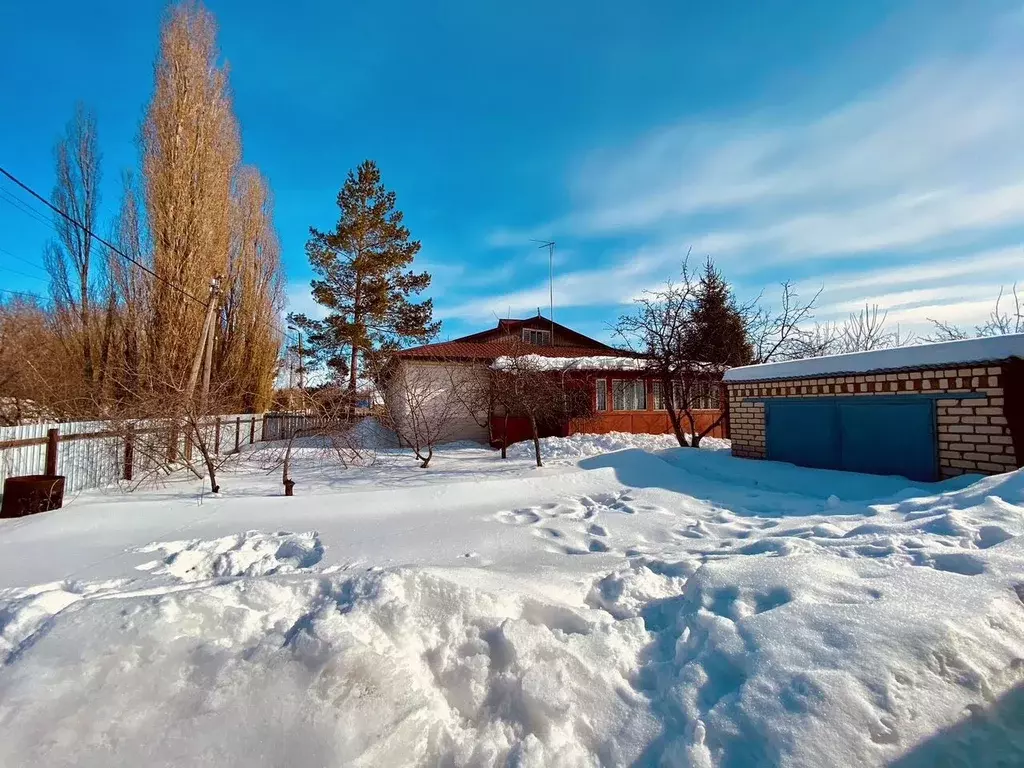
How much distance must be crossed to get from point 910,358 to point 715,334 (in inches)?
275

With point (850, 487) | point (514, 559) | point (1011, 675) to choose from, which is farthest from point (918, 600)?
point (850, 487)

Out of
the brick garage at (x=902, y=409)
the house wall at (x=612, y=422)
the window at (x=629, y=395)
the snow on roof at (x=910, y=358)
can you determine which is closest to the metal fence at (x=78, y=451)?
the house wall at (x=612, y=422)

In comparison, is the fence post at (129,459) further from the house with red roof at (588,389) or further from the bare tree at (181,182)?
the house with red roof at (588,389)

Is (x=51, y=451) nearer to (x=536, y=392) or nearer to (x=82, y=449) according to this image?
(x=82, y=449)

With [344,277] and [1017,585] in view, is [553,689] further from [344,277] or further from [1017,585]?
[344,277]

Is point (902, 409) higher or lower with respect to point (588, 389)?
lower

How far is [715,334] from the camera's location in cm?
1366

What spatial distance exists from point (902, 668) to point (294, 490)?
27.3ft

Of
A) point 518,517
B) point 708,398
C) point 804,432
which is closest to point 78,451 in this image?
point 518,517

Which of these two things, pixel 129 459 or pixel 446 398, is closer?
pixel 129 459

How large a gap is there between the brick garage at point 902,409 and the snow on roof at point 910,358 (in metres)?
0.01

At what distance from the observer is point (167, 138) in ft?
49.7

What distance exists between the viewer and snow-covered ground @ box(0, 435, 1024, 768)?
2021mm

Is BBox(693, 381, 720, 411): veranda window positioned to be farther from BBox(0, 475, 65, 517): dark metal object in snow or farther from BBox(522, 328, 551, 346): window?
BBox(0, 475, 65, 517): dark metal object in snow
